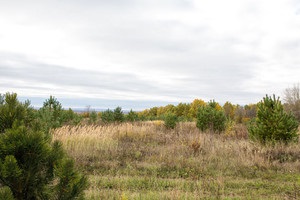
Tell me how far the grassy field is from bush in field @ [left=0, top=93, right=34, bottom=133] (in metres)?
2.08

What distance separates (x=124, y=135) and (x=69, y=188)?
Answer: 12280 mm

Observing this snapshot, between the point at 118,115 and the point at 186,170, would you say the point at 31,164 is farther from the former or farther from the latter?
the point at 118,115

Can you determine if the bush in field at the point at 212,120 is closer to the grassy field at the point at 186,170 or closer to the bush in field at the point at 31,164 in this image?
the grassy field at the point at 186,170

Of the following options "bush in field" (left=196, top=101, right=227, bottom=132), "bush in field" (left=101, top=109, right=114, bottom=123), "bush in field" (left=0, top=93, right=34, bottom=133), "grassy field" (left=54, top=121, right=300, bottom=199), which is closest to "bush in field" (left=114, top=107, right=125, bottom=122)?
"bush in field" (left=101, top=109, right=114, bottom=123)

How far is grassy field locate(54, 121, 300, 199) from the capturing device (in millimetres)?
5691

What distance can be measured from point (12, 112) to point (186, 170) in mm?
6195

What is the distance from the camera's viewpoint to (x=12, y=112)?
2.44 m

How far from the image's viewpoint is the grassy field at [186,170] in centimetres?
569

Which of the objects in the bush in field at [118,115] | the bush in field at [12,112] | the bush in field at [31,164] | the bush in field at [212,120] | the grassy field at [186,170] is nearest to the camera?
the bush in field at [31,164]

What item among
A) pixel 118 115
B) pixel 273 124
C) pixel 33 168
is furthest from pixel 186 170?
pixel 118 115

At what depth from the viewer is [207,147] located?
10945 mm

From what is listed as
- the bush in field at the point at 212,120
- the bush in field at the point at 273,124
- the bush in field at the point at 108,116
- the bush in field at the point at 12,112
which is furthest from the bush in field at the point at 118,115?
the bush in field at the point at 12,112

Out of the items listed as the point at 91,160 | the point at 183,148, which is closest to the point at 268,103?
the point at 183,148

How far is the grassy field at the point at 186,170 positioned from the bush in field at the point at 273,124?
64 cm
